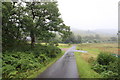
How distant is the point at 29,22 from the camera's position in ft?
48.2

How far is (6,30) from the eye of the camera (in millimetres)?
13609

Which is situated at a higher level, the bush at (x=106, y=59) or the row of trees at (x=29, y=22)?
the row of trees at (x=29, y=22)

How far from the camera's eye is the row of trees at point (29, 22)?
43.8ft

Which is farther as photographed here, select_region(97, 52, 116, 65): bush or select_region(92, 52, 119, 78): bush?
select_region(97, 52, 116, 65): bush

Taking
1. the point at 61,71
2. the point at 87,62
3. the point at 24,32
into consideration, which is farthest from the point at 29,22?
the point at 87,62

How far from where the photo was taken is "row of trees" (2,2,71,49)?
13.4 metres

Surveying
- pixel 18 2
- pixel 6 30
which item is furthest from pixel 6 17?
pixel 18 2

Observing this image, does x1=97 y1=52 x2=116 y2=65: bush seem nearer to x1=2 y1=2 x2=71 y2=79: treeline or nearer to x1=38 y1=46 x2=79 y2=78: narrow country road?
x1=38 y1=46 x2=79 y2=78: narrow country road

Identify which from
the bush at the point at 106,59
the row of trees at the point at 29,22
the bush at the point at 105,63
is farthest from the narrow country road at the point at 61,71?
the row of trees at the point at 29,22

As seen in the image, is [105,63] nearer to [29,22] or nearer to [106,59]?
[106,59]

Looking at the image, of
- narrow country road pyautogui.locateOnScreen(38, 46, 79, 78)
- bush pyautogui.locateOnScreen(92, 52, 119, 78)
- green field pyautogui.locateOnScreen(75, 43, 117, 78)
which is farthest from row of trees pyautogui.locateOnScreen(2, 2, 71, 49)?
bush pyautogui.locateOnScreen(92, 52, 119, 78)

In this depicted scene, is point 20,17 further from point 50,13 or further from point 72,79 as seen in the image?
point 72,79

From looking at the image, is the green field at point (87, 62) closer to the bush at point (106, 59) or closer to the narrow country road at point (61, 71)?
the narrow country road at point (61, 71)

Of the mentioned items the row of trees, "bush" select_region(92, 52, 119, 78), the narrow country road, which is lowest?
the narrow country road
